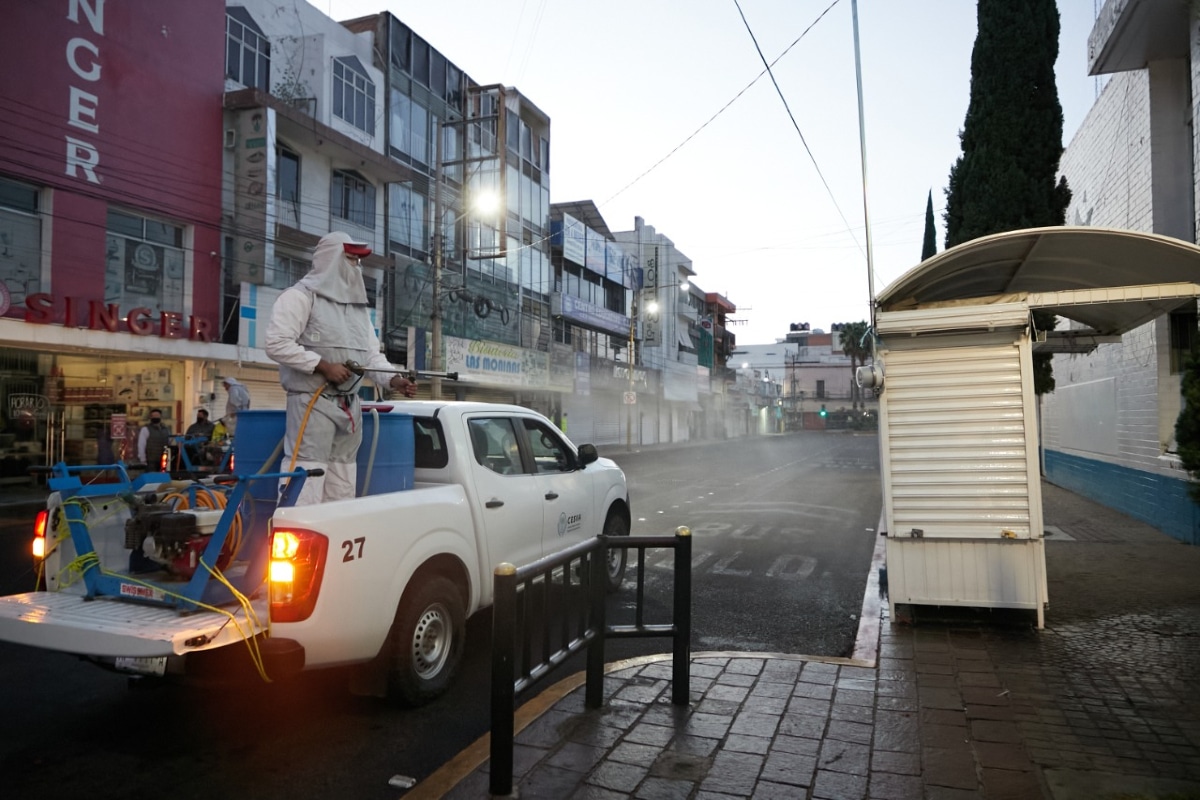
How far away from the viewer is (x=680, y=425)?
59344 millimetres

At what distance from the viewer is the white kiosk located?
5.86m

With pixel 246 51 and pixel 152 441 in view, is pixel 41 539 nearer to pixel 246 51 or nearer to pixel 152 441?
pixel 152 441

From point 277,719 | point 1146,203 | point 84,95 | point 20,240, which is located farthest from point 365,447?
point 84,95

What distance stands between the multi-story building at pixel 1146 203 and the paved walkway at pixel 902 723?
205 inches

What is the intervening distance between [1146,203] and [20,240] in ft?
62.2

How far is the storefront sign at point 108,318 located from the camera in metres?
14.4

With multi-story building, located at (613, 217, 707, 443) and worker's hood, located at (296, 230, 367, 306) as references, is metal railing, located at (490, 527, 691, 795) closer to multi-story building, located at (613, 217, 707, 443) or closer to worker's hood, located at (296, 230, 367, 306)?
worker's hood, located at (296, 230, 367, 306)

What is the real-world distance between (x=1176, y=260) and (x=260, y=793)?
6.70 metres

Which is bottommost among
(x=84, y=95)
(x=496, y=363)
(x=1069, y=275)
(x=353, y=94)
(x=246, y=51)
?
(x=1069, y=275)

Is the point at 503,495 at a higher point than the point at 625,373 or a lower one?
lower

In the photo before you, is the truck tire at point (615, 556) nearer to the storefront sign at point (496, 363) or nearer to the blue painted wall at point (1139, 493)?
the blue painted wall at point (1139, 493)

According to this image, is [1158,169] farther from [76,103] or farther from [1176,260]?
[76,103]

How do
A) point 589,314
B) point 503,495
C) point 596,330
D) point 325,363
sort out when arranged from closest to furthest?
point 325,363
point 503,495
point 589,314
point 596,330

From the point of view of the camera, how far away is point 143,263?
17.0 metres
